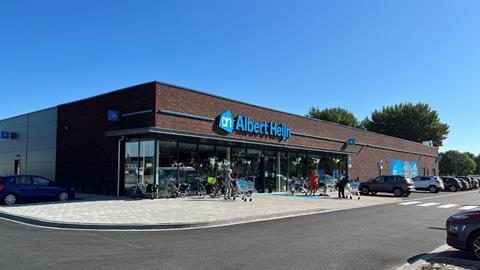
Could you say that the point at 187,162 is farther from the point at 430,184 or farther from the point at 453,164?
the point at 453,164

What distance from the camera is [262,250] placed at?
31.7 feet

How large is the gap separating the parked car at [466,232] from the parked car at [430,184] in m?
36.5

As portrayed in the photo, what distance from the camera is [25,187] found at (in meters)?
20.6

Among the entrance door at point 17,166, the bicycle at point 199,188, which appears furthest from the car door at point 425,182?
the entrance door at point 17,166

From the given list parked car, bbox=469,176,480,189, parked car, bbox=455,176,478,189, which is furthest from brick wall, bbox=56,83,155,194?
parked car, bbox=469,176,480,189

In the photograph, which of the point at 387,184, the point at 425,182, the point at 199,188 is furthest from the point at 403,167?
the point at 199,188

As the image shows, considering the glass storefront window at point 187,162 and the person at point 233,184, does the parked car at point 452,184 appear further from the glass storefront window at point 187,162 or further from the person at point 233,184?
the glass storefront window at point 187,162

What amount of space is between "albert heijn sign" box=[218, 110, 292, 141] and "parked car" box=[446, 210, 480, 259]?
17.7 meters

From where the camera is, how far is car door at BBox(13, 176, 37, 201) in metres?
20.4

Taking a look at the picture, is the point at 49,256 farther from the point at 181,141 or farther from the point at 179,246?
the point at 181,141

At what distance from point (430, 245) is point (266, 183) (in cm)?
2030

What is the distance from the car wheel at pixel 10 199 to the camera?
19859mm

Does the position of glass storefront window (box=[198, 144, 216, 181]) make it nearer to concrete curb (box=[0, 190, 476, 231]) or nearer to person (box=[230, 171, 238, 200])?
person (box=[230, 171, 238, 200])

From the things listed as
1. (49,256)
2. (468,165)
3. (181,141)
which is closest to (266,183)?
(181,141)
